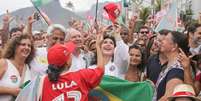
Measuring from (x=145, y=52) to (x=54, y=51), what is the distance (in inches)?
110

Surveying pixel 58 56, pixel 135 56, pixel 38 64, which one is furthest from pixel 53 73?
pixel 135 56

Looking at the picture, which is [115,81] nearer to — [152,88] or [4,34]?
[152,88]

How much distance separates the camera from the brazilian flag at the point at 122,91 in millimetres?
5207

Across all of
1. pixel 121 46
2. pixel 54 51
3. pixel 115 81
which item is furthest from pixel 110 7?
pixel 54 51

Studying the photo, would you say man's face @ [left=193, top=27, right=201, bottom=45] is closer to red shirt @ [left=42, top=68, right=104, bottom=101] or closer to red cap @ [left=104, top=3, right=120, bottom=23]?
red cap @ [left=104, top=3, right=120, bottom=23]

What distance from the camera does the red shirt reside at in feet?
15.0

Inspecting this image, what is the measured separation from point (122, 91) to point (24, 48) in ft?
4.00

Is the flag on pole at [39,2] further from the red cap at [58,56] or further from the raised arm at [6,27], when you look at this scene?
the red cap at [58,56]

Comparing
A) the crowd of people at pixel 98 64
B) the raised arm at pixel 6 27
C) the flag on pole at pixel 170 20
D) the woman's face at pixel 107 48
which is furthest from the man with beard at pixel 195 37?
the raised arm at pixel 6 27

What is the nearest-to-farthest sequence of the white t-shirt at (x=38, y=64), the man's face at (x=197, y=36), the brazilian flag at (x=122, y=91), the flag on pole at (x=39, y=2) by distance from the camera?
1. the brazilian flag at (x=122, y=91)
2. the white t-shirt at (x=38, y=64)
3. the man's face at (x=197, y=36)
4. the flag on pole at (x=39, y=2)

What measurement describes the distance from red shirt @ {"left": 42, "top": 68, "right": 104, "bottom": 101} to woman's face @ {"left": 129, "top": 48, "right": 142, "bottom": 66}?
1.96 meters

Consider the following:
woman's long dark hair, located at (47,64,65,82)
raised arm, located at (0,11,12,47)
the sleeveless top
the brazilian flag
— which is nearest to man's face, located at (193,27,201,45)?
the brazilian flag

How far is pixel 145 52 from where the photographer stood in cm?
716

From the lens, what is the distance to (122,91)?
17.3 ft
